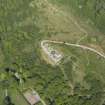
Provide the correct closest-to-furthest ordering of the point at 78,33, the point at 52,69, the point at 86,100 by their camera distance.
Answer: the point at 86,100 → the point at 52,69 → the point at 78,33

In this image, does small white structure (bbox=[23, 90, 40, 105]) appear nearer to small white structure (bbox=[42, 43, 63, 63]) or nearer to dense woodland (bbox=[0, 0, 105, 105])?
dense woodland (bbox=[0, 0, 105, 105])

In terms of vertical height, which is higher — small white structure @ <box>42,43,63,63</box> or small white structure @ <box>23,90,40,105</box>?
small white structure @ <box>42,43,63,63</box>

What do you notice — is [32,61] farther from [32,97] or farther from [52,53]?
[32,97]

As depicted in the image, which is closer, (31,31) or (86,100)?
(86,100)

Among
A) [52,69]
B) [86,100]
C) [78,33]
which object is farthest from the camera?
[78,33]

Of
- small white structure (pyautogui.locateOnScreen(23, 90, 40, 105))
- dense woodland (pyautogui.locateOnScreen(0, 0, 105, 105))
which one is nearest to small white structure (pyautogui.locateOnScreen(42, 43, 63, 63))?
dense woodland (pyautogui.locateOnScreen(0, 0, 105, 105))

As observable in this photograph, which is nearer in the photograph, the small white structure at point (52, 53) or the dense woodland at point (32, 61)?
the dense woodland at point (32, 61)

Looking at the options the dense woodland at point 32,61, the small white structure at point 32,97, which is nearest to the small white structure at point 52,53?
the dense woodland at point 32,61

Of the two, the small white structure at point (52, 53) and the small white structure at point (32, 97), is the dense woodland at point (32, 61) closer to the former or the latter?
Result: the small white structure at point (32, 97)

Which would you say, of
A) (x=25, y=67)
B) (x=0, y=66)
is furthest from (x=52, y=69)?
(x=0, y=66)

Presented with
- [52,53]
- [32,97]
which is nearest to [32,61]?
[52,53]

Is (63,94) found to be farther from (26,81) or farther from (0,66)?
(0,66)
